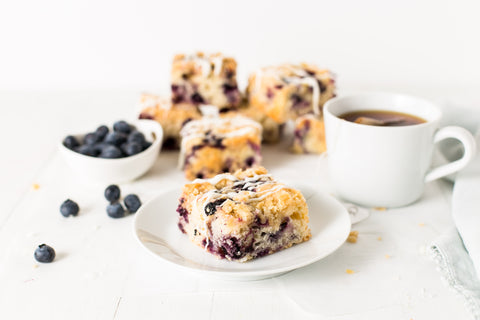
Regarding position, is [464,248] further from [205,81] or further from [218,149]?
[205,81]

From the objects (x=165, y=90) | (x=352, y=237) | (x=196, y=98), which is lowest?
(x=165, y=90)

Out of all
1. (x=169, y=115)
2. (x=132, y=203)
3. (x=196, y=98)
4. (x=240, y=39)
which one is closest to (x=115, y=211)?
(x=132, y=203)

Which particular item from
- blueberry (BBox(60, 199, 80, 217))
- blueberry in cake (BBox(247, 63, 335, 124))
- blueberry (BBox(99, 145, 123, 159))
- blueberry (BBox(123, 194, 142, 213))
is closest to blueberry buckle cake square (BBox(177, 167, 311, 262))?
blueberry (BBox(123, 194, 142, 213))

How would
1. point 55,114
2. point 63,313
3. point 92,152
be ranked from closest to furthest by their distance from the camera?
1. point 63,313
2. point 92,152
3. point 55,114

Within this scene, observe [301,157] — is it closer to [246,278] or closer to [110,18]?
[246,278]

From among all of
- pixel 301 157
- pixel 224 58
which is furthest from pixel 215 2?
pixel 301 157

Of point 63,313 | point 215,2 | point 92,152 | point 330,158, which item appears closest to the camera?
point 63,313

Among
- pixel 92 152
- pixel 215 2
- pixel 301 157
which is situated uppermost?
pixel 215 2
